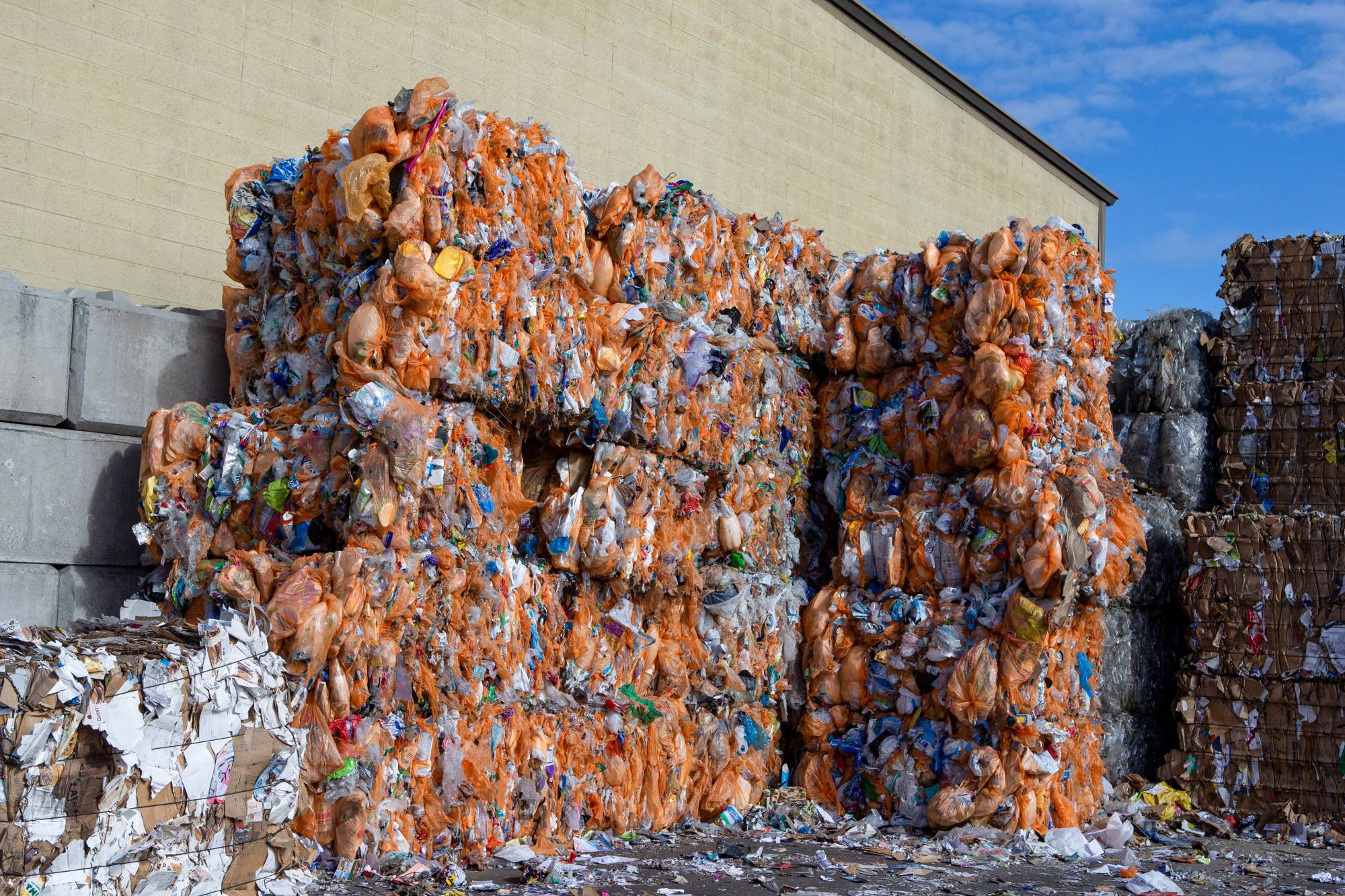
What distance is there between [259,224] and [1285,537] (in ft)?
18.4

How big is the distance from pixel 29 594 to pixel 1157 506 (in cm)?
605

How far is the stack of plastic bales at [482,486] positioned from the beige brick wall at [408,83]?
177 cm

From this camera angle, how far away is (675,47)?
10758 millimetres

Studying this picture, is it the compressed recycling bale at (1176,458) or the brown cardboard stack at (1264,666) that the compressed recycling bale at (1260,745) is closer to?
the brown cardboard stack at (1264,666)

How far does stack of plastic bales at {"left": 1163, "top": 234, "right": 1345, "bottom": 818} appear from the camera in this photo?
702 centimetres

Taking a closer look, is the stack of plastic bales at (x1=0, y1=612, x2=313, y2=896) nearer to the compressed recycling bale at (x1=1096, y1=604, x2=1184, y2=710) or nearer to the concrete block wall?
the concrete block wall

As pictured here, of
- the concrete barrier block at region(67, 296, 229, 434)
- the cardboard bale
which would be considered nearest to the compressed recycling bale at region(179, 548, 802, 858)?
the concrete barrier block at region(67, 296, 229, 434)

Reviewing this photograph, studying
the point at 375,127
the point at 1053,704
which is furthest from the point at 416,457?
the point at 1053,704

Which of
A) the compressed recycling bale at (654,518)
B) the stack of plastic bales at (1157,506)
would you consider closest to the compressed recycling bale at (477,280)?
the compressed recycling bale at (654,518)

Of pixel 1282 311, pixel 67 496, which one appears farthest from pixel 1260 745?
pixel 67 496

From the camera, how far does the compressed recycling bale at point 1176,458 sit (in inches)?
304

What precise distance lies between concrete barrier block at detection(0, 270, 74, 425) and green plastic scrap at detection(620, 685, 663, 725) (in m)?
2.68

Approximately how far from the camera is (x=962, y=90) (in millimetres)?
14703

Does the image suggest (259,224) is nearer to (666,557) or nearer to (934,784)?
(666,557)
